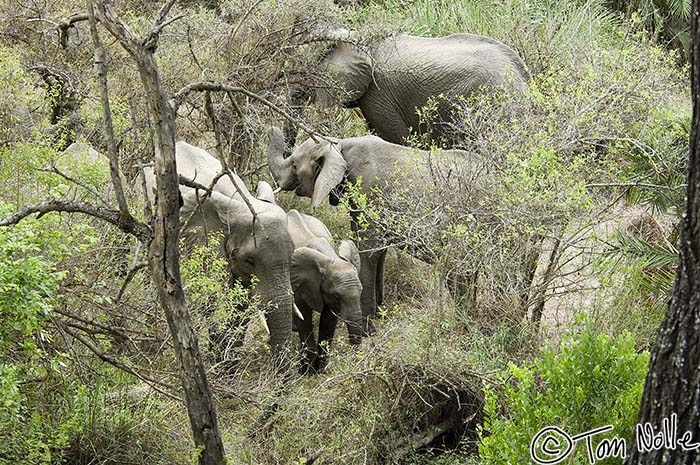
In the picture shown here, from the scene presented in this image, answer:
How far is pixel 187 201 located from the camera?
857 centimetres

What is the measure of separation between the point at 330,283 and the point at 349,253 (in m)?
0.42

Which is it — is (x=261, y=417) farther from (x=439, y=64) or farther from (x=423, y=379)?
(x=439, y=64)

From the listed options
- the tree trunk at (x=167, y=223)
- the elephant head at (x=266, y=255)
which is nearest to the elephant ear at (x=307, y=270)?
the elephant head at (x=266, y=255)

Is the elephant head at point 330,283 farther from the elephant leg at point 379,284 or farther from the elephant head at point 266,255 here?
the elephant leg at point 379,284

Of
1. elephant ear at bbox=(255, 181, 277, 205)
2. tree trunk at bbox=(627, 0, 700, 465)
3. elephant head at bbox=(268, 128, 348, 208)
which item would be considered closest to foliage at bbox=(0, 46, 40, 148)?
elephant ear at bbox=(255, 181, 277, 205)

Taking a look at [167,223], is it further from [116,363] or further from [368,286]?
[368,286]

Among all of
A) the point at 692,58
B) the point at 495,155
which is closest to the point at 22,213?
the point at 692,58

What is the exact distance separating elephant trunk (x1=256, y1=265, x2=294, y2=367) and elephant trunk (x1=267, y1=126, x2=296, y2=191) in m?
2.21

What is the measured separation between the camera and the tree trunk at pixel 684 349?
3820mm

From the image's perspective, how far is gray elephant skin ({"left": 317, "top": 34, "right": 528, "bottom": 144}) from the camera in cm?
1111

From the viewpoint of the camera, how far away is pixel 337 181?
948 cm

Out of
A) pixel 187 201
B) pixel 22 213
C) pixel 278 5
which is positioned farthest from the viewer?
pixel 278 5

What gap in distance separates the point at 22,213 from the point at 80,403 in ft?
4.64

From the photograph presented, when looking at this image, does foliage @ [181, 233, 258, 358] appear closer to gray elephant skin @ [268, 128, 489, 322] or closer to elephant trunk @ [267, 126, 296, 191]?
gray elephant skin @ [268, 128, 489, 322]
